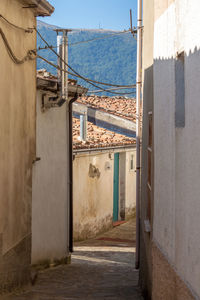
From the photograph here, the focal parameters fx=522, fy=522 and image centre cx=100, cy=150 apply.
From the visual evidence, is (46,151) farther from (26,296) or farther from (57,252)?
(26,296)

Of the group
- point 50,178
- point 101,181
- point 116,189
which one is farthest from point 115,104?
point 50,178

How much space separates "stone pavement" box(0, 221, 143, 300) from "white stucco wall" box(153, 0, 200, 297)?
2009 millimetres

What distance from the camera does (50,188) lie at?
1259 cm

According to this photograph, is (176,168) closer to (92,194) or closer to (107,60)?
(92,194)

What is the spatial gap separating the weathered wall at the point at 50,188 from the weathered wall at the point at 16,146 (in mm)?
1724

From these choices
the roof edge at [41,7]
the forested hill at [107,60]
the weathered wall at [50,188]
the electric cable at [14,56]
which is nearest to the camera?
the electric cable at [14,56]

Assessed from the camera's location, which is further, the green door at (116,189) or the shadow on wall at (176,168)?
the green door at (116,189)

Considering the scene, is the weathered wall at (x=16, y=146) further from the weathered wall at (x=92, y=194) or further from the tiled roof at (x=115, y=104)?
the tiled roof at (x=115, y=104)

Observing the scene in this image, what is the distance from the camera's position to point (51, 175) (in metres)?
12.6

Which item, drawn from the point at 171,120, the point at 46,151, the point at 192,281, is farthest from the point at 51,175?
the point at 192,281

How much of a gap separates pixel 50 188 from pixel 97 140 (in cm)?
889

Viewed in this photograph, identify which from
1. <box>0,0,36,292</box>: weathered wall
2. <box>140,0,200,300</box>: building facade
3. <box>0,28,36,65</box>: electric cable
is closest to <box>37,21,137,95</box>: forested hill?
<box>0,28,36,65</box>: electric cable

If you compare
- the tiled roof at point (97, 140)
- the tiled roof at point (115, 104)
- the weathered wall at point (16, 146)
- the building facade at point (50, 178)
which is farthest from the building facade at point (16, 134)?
the tiled roof at point (115, 104)

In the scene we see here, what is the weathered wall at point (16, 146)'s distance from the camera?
7992 millimetres
